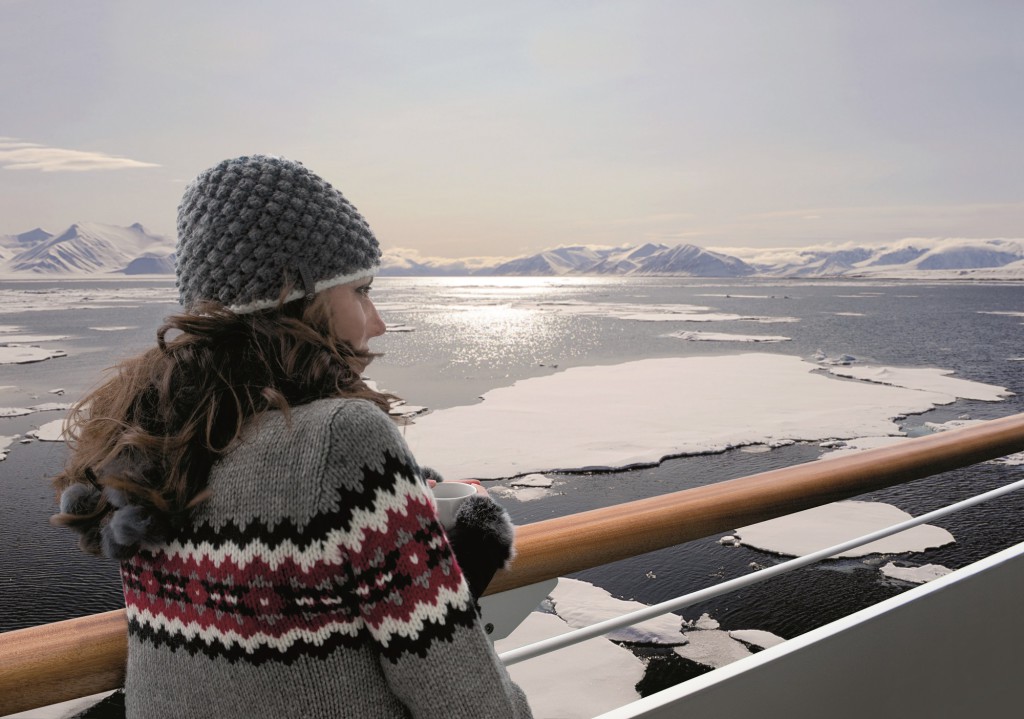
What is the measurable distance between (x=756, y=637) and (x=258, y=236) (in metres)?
4.57

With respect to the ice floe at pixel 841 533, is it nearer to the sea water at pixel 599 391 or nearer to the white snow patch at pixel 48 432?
the sea water at pixel 599 391

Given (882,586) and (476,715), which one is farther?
(882,586)

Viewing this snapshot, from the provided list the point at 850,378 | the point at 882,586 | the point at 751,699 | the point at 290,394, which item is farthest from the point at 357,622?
the point at 850,378

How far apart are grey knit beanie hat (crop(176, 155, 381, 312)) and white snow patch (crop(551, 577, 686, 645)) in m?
Answer: 3.47

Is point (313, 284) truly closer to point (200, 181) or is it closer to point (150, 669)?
point (200, 181)

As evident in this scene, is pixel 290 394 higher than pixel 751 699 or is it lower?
higher

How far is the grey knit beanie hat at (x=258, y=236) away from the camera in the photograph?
528mm

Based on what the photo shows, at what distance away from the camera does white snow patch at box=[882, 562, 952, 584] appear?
15.6ft

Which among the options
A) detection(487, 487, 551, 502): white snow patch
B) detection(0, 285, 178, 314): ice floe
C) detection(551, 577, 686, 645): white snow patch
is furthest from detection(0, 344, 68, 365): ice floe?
detection(551, 577, 686, 645): white snow patch

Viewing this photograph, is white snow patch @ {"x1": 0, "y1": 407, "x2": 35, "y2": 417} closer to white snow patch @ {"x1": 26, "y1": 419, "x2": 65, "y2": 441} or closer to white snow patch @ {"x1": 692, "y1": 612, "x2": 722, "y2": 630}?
white snow patch @ {"x1": 26, "y1": 419, "x2": 65, "y2": 441}

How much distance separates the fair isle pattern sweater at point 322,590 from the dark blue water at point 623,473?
214 millimetres

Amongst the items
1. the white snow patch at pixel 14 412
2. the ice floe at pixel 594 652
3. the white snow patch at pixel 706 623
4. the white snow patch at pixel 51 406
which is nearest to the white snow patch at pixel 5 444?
the white snow patch at pixel 14 412

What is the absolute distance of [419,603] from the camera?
0.43 m

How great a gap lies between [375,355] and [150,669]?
0.90 ft
